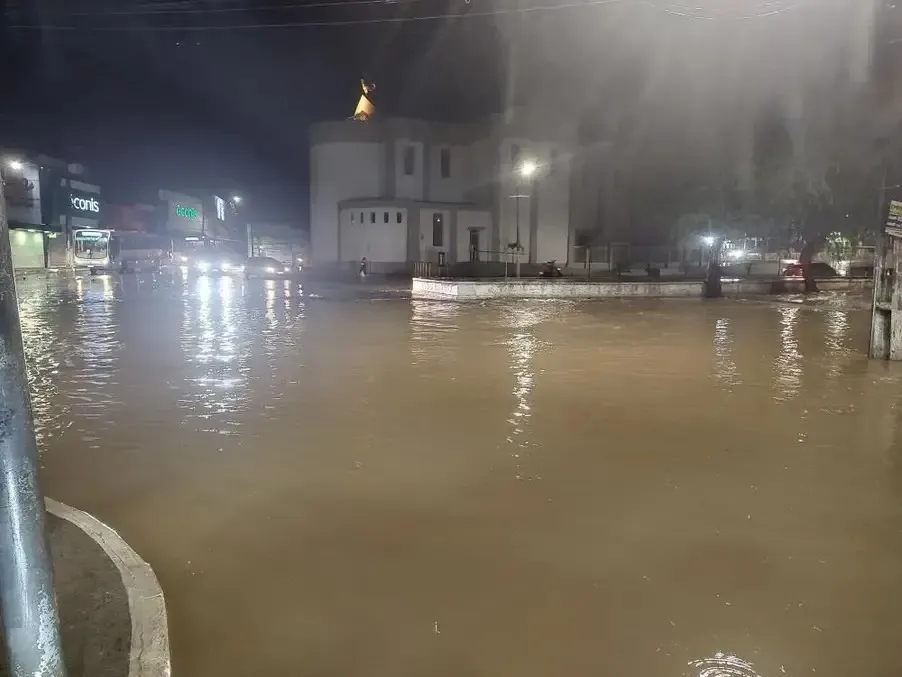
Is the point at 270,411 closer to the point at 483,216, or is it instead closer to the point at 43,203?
the point at 483,216

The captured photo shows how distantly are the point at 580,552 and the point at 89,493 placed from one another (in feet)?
13.9

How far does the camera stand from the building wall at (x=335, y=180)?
147 feet

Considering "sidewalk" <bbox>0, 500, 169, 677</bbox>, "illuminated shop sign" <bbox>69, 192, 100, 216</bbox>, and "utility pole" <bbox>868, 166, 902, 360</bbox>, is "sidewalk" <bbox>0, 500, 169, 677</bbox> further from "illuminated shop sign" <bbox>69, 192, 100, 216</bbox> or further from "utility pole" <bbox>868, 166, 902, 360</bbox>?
"illuminated shop sign" <bbox>69, 192, 100, 216</bbox>

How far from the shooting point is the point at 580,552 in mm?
4984

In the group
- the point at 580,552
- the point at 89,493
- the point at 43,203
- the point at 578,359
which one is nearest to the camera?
the point at 580,552

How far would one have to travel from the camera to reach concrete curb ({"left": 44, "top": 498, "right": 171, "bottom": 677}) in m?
3.40

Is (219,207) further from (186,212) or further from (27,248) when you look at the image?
(27,248)

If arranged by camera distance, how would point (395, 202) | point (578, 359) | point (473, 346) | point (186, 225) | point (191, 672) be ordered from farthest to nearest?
point (186, 225)
point (395, 202)
point (473, 346)
point (578, 359)
point (191, 672)

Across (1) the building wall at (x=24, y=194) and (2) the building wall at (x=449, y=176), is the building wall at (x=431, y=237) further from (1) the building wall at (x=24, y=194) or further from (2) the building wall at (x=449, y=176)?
(1) the building wall at (x=24, y=194)

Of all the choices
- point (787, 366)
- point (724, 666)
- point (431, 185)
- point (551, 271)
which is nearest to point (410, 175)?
point (431, 185)

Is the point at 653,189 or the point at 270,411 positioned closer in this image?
the point at 270,411

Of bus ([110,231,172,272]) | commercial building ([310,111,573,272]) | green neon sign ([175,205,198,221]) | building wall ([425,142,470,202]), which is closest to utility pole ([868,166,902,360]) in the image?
commercial building ([310,111,573,272])

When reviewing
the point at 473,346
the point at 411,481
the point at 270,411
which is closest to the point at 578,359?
the point at 473,346

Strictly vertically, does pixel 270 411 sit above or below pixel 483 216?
below
